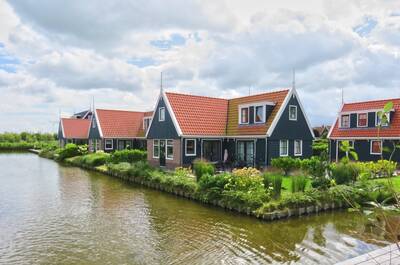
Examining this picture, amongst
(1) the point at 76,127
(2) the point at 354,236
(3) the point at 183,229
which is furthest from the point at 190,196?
(1) the point at 76,127

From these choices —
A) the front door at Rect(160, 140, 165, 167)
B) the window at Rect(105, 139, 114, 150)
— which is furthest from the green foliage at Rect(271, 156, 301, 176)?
the window at Rect(105, 139, 114, 150)

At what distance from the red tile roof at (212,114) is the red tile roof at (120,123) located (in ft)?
40.5

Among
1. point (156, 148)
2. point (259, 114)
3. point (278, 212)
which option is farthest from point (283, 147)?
point (278, 212)

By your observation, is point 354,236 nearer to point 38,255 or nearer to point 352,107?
point 38,255

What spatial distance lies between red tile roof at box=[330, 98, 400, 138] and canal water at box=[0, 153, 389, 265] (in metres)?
14.6

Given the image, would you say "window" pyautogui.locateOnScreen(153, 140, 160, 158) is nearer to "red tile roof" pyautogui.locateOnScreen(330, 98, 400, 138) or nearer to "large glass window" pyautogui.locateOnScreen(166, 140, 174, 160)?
"large glass window" pyautogui.locateOnScreen(166, 140, 174, 160)

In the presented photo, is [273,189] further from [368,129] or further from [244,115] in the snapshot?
[368,129]

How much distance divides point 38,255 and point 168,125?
52.1 ft

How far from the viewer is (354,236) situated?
10.7m

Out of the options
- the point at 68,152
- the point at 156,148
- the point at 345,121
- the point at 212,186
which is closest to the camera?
the point at 212,186

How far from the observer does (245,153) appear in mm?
23781

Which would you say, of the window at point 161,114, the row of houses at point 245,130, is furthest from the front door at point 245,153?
the window at point 161,114

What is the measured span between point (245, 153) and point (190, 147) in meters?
3.93

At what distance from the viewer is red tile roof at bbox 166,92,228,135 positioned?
930 inches
